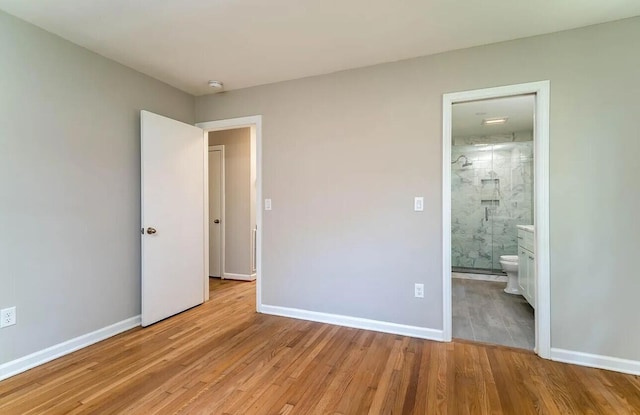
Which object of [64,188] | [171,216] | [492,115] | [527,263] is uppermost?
[492,115]

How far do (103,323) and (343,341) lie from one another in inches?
81.5

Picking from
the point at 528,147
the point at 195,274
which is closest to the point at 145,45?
the point at 195,274

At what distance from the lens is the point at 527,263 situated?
3.26 m

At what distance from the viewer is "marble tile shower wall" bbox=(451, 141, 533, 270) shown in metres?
4.88

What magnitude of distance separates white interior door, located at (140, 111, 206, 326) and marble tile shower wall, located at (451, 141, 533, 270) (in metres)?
4.15

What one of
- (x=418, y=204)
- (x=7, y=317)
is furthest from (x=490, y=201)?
(x=7, y=317)

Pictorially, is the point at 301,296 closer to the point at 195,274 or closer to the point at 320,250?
the point at 320,250

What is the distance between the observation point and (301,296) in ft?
10.2

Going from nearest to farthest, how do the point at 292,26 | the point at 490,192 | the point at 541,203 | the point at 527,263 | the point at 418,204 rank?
the point at 292,26 → the point at 541,203 → the point at 418,204 → the point at 527,263 → the point at 490,192

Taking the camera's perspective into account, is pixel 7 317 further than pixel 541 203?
No

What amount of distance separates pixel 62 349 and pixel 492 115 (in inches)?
199

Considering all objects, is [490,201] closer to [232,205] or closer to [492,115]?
[492,115]

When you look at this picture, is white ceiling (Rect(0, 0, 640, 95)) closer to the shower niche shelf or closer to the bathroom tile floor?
the bathroom tile floor

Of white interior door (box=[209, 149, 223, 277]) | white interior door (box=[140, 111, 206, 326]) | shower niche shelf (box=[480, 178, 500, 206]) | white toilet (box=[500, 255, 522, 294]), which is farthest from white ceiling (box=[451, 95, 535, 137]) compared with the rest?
white interior door (box=[209, 149, 223, 277])
